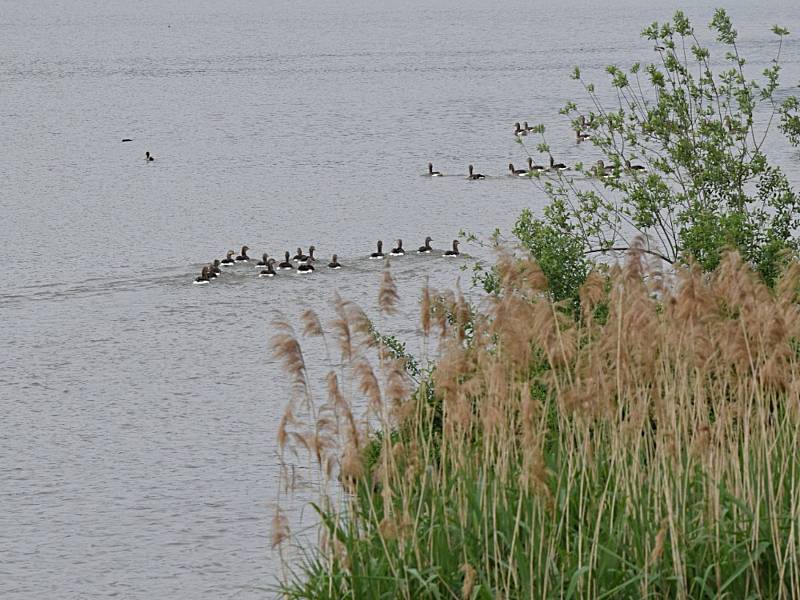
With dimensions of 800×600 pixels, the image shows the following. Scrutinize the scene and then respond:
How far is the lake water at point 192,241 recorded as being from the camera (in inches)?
683

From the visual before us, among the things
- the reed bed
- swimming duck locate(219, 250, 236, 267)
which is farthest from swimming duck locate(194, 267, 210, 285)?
the reed bed

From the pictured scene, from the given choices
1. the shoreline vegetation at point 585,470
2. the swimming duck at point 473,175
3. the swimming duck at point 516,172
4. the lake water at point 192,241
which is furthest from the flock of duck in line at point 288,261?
the shoreline vegetation at point 585,470

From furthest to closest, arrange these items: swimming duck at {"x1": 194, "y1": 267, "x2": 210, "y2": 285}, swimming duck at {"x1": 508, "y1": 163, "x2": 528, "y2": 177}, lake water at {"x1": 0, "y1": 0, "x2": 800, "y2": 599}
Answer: swimming duck at {"x1": 508, "y1": 163, "x2": 528, "y2": 177} → swimming duck at {"x1": 194, "y1": 267, "x2": 210, "y2": 285} → lake water at {"x1": 0, "y1": 0, "x2": 800, "y2": 599}

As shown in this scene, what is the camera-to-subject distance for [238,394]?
22406mm

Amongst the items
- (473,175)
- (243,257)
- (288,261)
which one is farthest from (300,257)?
(473,175)

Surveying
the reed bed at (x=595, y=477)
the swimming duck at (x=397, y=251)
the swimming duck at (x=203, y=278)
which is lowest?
the swimming duck at (x=203, y=278)

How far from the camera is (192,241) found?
111ft

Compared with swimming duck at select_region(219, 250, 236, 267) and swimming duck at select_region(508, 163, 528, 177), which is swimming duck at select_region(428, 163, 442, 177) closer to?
swimming duck at select_region(508, 163, 528, 177)

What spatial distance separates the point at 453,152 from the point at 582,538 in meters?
37.9

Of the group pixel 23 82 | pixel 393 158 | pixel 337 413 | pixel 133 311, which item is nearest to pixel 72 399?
pixel 133 311

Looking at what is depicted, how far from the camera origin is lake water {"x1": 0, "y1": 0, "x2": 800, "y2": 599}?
17.4 metres

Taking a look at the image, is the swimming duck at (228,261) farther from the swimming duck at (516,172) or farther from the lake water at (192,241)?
the swimming duck at (516,172)

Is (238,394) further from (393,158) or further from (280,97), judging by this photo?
(280,97)

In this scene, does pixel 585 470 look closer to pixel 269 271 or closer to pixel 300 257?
pixel 269 271
